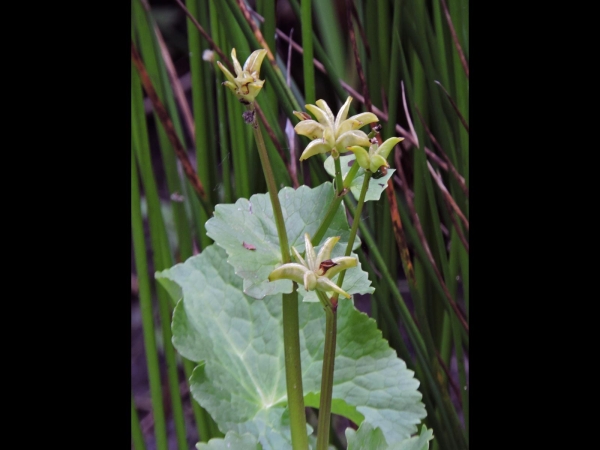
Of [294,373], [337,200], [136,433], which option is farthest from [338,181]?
[136,433]

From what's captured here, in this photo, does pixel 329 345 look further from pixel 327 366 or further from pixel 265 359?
pixel 265 359

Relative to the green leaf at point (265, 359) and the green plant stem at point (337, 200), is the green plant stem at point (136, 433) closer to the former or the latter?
the green leaf at point (265, 359)

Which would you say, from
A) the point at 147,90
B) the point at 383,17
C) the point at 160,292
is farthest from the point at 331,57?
the point at 160,292

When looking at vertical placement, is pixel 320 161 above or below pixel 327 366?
above

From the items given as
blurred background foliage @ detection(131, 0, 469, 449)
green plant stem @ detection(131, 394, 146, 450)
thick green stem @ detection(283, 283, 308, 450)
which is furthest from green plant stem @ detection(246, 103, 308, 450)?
green plant stem @ detection(131, 394, 146, 450)

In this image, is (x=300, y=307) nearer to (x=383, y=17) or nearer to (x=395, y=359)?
(x=395, y=359)

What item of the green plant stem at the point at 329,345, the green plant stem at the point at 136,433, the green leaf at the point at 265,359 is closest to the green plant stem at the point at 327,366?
the green plant stem at the point at 329,345

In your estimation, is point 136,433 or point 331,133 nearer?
point 331,133
